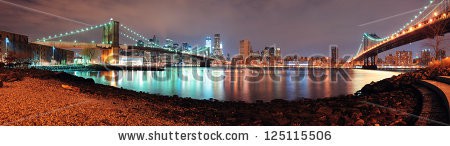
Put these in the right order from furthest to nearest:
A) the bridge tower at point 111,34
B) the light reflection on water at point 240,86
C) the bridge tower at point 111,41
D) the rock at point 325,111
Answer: the bridge tower at point 111,34, the bridge tower at point 111,41, the light reflection on water at point 240,86, the rock at point 325,111

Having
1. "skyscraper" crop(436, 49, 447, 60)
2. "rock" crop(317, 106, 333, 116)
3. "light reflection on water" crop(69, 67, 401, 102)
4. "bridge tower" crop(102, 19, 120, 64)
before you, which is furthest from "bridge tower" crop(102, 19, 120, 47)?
"rock" crop(317, 106, 333, 116)

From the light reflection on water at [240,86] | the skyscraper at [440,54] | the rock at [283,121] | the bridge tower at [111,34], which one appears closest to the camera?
the rock at [283,121]

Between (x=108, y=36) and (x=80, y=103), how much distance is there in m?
60.8

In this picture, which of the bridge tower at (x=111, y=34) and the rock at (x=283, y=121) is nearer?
the rock at (x=283, y=121)

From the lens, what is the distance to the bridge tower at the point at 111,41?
60.6 m

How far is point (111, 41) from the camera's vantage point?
6344 cm

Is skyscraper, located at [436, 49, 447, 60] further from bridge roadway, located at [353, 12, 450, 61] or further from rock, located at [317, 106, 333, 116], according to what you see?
rock, located at [317, 106, 333, 116]

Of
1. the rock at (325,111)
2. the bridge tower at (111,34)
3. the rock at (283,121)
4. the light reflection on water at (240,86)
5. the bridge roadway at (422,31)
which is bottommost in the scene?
the light reflection on water at (240,86)

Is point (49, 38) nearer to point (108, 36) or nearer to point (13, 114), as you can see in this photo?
point (108, 36)

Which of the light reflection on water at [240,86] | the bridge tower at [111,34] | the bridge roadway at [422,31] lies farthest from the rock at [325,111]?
the bridge tower at [111,34]

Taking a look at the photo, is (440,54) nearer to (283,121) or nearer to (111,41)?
(283,121)

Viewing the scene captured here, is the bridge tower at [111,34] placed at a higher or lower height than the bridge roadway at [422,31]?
higher

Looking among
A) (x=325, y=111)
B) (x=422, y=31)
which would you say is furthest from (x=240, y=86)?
(x=422, y=31)

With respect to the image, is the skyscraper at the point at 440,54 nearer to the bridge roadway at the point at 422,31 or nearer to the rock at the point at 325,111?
the bridge roadway at the point at 422,31
